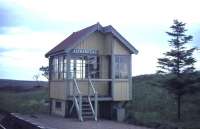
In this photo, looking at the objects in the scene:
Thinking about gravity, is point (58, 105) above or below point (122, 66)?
below

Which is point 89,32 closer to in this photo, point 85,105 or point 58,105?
point 85,105

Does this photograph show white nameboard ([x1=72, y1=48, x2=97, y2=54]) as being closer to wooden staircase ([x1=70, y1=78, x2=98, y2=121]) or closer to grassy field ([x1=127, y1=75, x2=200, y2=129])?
wooden staircase ([x1=70, y1=78, x2=98, y2=121])

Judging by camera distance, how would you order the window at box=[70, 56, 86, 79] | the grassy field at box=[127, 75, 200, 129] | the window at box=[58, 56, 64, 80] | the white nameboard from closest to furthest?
the grassy field at box=[127, 75, 200, 129] → the white nameboard → the window at box=[70, 56, 86, 79] → the window at box=[58, 56, 64, 80]

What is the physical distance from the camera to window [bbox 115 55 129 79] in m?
26.6

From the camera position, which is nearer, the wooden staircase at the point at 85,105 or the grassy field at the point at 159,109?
the grassy field at the point at 159,109

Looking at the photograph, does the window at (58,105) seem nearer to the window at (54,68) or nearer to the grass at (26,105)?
the window at (54,68)

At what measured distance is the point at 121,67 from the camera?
87.6 feet

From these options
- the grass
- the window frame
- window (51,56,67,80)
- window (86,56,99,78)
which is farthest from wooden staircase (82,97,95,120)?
the grass

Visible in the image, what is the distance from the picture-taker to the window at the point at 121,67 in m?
26.6

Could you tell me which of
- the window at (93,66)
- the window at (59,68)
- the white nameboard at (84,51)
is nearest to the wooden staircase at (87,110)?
the window at (93,66)

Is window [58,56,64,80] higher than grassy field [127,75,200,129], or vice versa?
window [58,56,64,80]

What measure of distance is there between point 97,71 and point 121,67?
1.58 m

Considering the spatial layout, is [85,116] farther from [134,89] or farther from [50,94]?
[134,89]

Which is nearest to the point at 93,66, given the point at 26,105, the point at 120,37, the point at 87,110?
the point at 120,37
